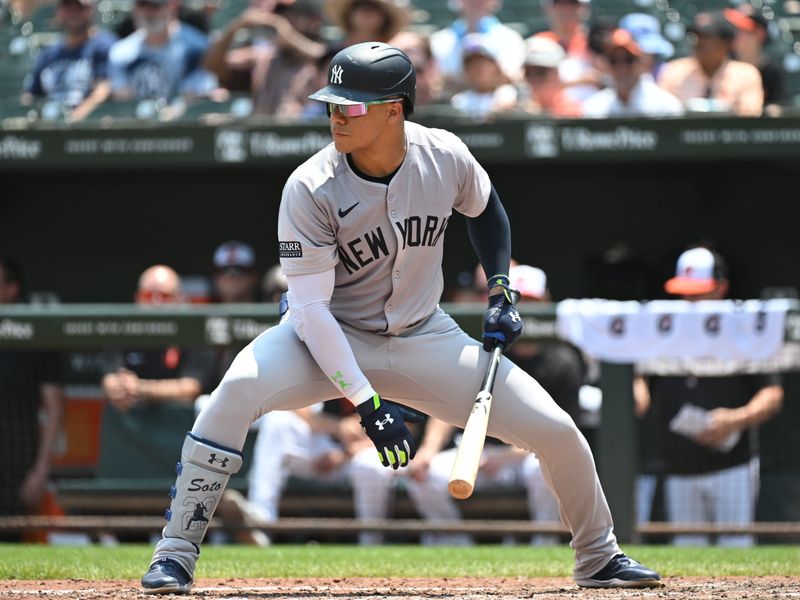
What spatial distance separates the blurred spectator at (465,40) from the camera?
29.2 ft

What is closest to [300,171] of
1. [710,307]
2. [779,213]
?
[710,307]

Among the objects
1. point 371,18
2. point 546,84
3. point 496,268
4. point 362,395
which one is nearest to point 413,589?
point 362,395

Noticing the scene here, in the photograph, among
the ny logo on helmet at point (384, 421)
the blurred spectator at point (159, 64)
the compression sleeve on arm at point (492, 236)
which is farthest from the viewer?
the blurred spectator at point (159, 64)

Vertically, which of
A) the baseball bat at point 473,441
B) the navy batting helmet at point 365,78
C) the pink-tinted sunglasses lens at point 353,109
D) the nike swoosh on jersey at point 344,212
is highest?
the navy batting helmet at point 365,78

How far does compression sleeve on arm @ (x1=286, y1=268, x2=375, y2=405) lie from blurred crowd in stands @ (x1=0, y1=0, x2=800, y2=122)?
13.7 ft

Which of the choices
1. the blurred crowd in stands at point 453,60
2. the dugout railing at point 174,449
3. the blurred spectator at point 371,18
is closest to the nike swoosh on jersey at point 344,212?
the dugout railing at point 174,449

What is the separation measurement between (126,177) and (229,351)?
2.82 metres

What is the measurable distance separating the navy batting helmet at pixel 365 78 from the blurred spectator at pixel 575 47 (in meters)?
4.85

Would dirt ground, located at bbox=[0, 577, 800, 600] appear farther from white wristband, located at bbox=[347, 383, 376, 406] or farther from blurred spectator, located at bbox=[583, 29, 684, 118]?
blurred spectator, located at bbox=[583, 29, 684, 118]

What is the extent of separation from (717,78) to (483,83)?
1.44 m

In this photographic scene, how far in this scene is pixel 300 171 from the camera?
12.6ft

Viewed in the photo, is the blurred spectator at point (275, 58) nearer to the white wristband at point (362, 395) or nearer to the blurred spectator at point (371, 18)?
the blurred spectator at point (371, 18)

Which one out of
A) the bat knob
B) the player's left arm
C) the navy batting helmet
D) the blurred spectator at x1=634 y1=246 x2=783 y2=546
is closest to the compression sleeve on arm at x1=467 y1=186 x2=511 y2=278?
the player's left arm

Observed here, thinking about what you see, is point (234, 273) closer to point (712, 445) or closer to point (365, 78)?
point (712, 445)
